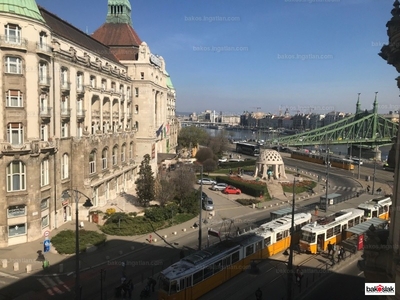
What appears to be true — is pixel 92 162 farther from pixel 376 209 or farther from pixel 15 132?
pixel 376 209

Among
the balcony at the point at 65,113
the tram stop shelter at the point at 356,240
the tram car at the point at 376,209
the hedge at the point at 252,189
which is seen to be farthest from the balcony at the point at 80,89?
the tram car at the point at 376,209

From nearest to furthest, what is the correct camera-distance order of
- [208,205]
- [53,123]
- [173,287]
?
[173,287] → [53,123] → [208,205]

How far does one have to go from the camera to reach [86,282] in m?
24.0

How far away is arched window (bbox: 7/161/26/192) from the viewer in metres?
29.8

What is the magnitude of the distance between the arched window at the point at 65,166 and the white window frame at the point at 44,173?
2912 mm

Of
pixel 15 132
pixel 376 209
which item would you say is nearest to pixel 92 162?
pixel 15 132

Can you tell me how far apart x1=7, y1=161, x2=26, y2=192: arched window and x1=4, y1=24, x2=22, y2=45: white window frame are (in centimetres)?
1094

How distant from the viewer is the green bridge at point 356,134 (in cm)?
12925

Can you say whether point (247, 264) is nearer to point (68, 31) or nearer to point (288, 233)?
point (288, 233)

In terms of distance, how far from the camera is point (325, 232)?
30.0 m

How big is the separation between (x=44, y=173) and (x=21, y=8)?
51.5ft

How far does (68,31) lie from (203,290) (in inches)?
1481

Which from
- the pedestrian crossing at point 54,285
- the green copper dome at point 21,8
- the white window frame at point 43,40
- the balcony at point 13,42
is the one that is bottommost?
the pedestrian crossing at point 54,285

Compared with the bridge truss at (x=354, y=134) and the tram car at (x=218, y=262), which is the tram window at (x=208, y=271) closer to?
the tram car at (x=218, y=262)
